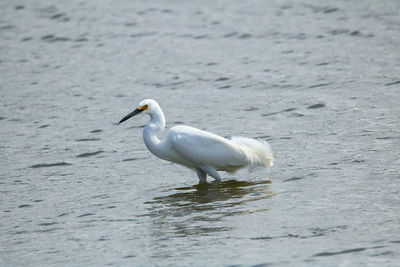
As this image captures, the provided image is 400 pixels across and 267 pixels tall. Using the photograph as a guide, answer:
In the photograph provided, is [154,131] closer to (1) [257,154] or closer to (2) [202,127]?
(1) [257,154]

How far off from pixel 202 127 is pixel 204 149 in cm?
268

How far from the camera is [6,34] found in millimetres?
19828

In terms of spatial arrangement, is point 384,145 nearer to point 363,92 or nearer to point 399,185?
point 399,185

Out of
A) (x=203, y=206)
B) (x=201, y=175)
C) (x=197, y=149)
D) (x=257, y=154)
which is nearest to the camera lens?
(x=203, y=206)

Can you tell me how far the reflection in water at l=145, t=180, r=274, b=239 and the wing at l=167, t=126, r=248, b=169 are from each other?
32cm

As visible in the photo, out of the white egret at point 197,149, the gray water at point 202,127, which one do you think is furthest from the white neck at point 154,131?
the gray water at point 202,127

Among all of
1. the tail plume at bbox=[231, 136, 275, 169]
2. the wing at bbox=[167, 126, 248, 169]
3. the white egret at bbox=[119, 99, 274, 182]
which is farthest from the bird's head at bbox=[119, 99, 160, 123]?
the tail plume at bbox=[231, 136, 275, 169]

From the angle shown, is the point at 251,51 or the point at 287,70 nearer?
the point at 287,70

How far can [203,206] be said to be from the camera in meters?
8.57

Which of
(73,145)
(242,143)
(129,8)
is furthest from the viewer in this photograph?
(129,8)

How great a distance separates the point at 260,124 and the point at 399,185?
3572mm

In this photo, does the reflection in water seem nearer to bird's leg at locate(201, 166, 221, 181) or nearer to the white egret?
bird's leg at locate(201, 166, 221, 181)

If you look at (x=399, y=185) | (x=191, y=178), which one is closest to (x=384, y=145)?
(x=399, y=185)

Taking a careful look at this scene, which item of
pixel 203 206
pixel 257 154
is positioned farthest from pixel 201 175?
pixel 203 206
